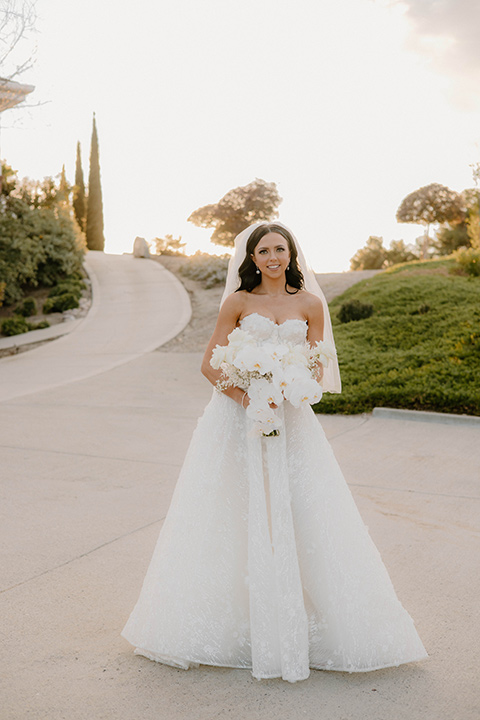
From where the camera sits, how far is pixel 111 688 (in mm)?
2955

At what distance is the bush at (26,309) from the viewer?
21.0m

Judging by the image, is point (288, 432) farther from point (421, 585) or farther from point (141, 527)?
point (141, 527)

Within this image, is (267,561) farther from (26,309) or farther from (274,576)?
(26,309)

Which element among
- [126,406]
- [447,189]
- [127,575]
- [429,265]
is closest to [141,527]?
[127,575]

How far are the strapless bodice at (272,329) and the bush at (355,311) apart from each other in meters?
13.2

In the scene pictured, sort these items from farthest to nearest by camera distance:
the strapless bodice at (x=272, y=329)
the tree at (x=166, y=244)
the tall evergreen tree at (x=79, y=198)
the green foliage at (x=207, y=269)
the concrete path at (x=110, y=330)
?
the tall evergreen tree at (x=79, y=198) → the tree at (x=166, y=244) → the green foliage at (x=207, y=269) → the concrete path at (x=110, y=330) → the strapless bodice at (x=272, y=329)

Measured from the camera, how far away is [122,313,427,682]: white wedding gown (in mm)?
3041

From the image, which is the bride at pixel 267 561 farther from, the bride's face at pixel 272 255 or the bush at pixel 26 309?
the bush at pixel 26 309

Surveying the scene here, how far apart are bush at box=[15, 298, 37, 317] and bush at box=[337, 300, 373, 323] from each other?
10.2 m

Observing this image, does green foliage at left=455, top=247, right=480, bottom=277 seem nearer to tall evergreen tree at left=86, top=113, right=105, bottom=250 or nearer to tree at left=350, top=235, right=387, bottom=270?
tree at left=350, top=235, right=387, bottom=270

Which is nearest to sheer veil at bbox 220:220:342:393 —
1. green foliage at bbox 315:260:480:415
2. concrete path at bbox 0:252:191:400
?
green foliage at bbox 315:260:480:415

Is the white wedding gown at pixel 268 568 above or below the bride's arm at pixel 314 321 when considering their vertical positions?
below

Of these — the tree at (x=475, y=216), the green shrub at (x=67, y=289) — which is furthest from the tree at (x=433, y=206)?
the green shrub at (x=67, y=289)

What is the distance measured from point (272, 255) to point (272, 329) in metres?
0.39
